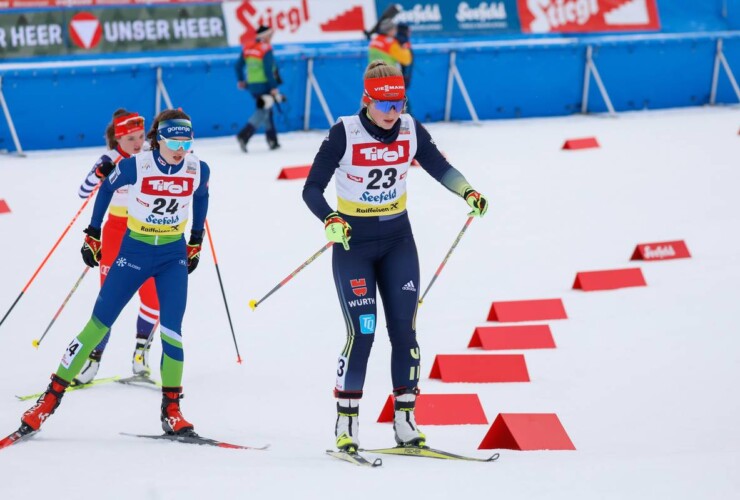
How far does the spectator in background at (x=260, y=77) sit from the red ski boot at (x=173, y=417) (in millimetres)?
10162

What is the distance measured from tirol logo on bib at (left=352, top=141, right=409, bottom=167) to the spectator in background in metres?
10.6

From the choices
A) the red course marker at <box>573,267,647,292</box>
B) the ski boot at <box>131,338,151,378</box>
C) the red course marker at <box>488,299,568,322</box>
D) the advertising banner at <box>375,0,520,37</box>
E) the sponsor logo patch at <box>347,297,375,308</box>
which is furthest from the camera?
the advertising banner at <box>375,0,520,37</box>

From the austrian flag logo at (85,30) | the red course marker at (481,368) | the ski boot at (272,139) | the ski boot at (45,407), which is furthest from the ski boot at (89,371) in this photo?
the austrian flag logo at (85,30)

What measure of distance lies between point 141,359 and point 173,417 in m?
1.68

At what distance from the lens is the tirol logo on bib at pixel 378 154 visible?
20.8 ft

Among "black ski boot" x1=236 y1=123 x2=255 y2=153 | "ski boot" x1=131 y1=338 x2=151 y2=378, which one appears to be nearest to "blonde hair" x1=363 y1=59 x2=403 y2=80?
"ski boot" x1=131 y1=338 x2=151 y2=378

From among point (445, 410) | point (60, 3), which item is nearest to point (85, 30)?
point (60, 3)

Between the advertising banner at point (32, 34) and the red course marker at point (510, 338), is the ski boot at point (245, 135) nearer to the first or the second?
the advertising banner at point (32, 34)

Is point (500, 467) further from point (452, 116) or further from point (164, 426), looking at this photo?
point (452, 116)

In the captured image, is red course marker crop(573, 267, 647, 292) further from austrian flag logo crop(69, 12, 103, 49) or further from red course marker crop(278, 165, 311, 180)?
austrian flag logo crop(69, 12, 103, 49)

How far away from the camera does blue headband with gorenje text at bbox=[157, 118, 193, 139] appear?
6801 millimetres

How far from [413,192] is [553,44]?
6724 mm

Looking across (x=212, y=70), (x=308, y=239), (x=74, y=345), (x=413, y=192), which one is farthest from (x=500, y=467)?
(x=212, y=70)

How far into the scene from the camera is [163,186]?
6977 mm
